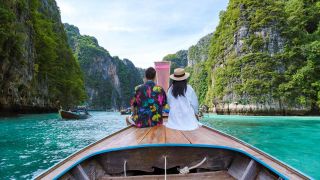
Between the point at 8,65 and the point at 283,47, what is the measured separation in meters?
35.8

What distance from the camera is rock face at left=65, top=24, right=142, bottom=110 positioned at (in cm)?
12900

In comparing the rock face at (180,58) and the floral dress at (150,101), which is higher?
the rock face at (180,58)

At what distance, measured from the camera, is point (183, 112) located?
4.47m

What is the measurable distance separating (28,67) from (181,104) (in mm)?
29403

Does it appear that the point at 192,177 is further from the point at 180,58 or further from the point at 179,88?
the point at 180,58

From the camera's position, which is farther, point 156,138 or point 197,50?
point 197,50

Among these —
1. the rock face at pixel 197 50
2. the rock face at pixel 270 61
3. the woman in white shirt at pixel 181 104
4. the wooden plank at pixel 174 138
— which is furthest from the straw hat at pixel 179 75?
the rock face at pixel 197 50

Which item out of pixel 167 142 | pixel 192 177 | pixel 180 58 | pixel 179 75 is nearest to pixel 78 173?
pixel 167 142

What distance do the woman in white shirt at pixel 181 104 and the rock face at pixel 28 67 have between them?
65.3 feet

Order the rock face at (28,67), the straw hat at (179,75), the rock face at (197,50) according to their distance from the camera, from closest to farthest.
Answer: the straw hat at (179,75) → the rock face at (28,67) → the rock face at (197,50)

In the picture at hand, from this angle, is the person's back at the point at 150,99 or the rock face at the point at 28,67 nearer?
the person's back at the point at 150,99

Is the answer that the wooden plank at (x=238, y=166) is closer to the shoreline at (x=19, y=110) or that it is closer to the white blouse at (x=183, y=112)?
the white blouse at (x=183, y=112)

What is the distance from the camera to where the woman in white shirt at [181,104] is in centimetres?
446

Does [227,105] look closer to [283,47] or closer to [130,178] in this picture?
[283,47]
